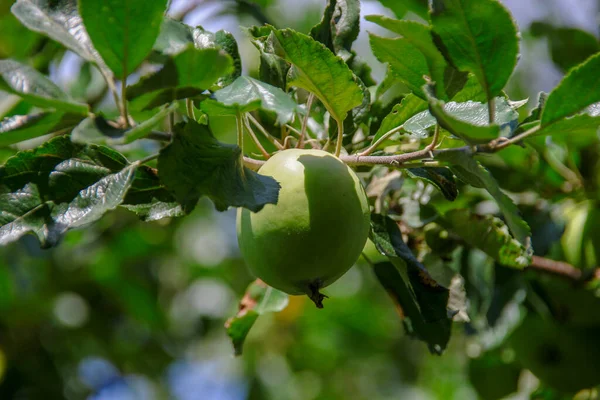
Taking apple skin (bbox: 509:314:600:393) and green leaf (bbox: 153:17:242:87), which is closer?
green leaf (bbox: 153:17:242:87)

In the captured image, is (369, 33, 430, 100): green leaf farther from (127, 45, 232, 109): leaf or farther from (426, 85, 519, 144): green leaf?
(127, 45, 232, 109): leaf

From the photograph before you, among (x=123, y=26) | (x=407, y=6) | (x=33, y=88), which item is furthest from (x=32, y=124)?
(x=407, y=6)

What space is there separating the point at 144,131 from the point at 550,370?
4.26 ft

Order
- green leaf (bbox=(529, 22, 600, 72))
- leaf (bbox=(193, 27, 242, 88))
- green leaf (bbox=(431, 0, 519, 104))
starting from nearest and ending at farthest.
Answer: green leaf (bbox=(431, 0, 519, 104))
leaf (bbox=(193, 27, 242, 88))
green leaf (bbox=(529, 22, 600, 72))

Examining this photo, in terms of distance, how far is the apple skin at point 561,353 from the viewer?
1.55 meters

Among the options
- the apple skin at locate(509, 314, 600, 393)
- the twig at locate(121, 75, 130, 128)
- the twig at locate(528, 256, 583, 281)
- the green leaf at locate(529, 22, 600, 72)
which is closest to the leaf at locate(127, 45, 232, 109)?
the twig at locate(121, 75, 130, 128)

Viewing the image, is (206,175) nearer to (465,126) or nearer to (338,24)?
(465,126)

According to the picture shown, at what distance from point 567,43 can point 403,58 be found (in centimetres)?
114

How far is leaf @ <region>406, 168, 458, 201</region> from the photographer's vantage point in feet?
3.09

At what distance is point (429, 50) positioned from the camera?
2.67ft

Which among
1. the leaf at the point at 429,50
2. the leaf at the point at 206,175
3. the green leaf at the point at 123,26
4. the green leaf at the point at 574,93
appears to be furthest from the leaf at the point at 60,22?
the green leaf at the point at 574,93

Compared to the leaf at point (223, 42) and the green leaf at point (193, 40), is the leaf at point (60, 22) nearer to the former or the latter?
the green leaf at point (193, 40)

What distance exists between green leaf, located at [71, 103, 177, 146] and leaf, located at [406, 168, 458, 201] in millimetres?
432

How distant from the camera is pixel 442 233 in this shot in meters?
1.29
